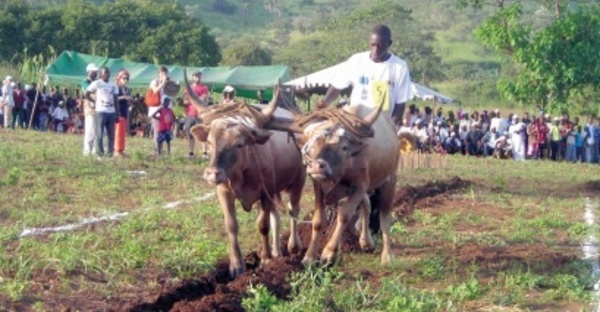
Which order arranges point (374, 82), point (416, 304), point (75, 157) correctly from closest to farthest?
point (416, 304) < point (374, 82) < point (75, 157)

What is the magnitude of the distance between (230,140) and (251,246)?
2.14 meters

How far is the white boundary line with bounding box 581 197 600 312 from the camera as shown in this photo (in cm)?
866

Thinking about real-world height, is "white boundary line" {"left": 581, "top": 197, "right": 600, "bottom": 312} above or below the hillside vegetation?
below

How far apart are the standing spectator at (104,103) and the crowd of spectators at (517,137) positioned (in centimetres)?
1505

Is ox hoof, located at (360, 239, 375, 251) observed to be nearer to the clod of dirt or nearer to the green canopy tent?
the clod of dirt

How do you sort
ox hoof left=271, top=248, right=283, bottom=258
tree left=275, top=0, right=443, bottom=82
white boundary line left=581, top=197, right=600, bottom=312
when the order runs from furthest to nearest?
tree left=275, top=0, right=443, bottom=82, ox hoof left=271, top=248, right=283, bottom=258, white boundary line left=581, top=197, right=600, bottom=312

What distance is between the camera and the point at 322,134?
9.38 metres

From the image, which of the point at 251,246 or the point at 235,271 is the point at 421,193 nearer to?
the point at 251,246

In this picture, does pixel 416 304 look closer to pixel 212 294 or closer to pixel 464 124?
pixel 212 294

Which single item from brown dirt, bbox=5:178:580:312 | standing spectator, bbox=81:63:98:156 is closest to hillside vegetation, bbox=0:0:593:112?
standing spectator, bbox=81:63:98:156

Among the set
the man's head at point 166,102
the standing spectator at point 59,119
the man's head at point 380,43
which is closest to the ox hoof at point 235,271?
the man's head at point 380,43

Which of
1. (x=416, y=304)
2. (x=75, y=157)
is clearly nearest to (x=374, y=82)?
(x=416, y=304)

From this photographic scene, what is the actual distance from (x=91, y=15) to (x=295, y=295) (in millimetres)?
44011

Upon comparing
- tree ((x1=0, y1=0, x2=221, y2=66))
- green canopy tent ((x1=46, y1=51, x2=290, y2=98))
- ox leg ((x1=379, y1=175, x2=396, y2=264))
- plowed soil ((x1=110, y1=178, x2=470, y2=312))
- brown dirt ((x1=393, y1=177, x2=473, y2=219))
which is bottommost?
Answer: plowed soil ((x1=110, y1=178, x2=470, y2=312))
